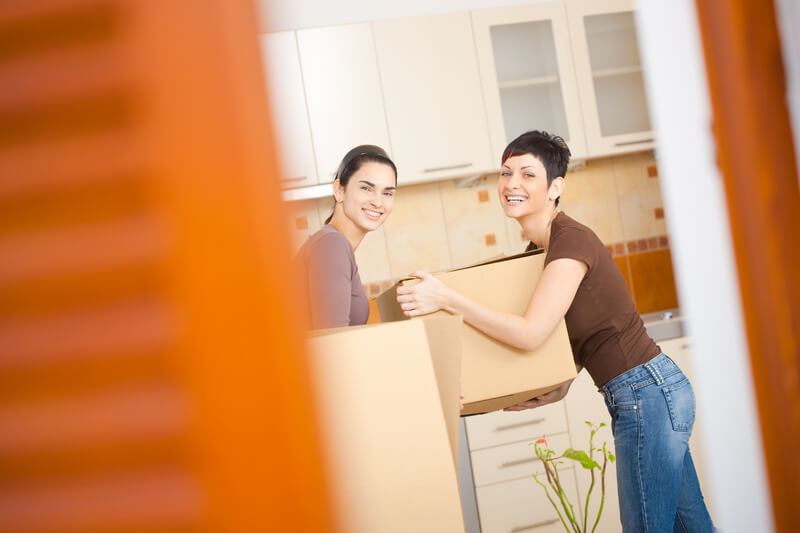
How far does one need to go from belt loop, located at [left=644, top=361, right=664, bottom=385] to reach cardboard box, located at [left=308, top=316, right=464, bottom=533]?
0.73 m

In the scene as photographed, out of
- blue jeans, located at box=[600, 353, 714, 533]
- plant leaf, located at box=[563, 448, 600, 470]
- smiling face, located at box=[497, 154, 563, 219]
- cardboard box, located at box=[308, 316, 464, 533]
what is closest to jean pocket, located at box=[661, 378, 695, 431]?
blue jeans, located at box=[600, 353, 714, 533]

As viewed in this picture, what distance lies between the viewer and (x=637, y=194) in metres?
3.13

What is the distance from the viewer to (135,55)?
293 mm

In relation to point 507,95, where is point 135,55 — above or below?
below

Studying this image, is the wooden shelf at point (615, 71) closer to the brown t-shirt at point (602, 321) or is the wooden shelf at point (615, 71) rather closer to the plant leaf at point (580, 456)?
the brown t-shirt at point (602, 321)

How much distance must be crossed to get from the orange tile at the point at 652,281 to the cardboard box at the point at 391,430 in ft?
8.28

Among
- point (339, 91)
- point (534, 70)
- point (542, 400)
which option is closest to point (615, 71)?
point (534, 70)

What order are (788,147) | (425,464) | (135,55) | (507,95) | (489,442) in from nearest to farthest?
(135,55) < (788,147) < (425,464) < (489,442) < (507,95)

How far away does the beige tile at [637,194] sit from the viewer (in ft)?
10.3

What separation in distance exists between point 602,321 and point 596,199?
184 centimetres

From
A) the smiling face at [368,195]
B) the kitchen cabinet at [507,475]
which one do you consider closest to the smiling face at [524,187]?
the smiling face at [368,195]

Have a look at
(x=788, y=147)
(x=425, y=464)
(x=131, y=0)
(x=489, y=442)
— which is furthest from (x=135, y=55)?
(x=489, y=442)

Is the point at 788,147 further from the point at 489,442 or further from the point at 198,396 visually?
the point at 489,442

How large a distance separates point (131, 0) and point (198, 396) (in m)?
0.18
